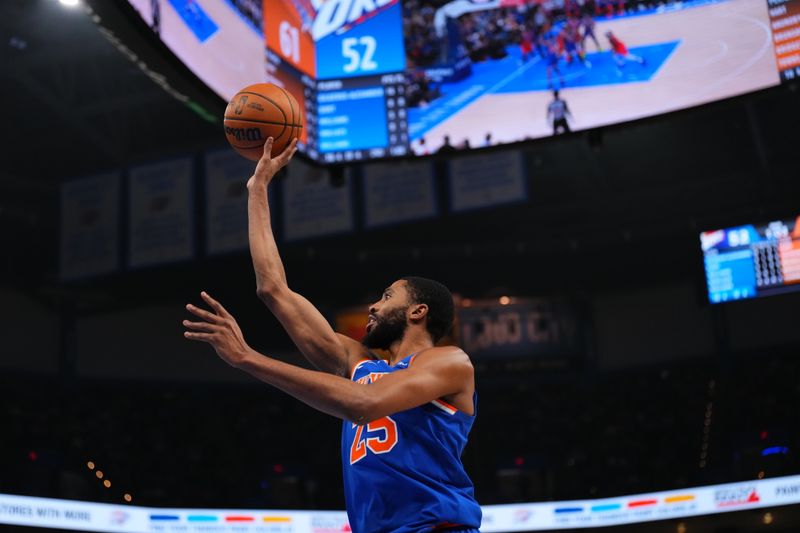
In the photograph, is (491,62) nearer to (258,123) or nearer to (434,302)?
(258,123)

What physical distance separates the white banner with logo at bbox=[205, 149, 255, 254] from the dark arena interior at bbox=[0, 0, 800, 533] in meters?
0.03

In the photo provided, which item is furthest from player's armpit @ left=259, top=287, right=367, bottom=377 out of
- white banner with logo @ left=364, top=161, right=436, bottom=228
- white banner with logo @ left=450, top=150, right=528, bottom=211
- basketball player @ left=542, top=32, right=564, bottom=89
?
white banner with logo @ left=364, top=161, right=436, bottom=228

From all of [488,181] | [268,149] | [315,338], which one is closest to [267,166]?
[268,149]

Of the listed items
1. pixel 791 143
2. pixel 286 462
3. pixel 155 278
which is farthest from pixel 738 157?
pixel 155 278

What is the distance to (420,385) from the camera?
2.94m

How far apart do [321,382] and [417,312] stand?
846 mm

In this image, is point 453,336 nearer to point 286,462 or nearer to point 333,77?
point 286,462

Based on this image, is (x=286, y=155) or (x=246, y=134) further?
(x=246, y=134)

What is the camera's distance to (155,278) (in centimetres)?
1594

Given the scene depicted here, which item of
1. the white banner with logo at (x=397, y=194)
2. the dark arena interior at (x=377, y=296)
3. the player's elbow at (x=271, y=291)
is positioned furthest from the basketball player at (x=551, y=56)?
the player's elbow at (x=271, y=291)

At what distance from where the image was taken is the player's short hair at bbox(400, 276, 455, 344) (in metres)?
3.53

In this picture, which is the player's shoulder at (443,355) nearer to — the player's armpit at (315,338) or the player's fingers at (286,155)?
the player's armpit at (315,338)

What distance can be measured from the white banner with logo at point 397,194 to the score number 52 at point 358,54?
413 centimetres

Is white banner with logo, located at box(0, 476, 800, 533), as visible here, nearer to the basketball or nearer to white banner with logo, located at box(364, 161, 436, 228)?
white banner with logo, located at box(364, 161, 436, 228)
